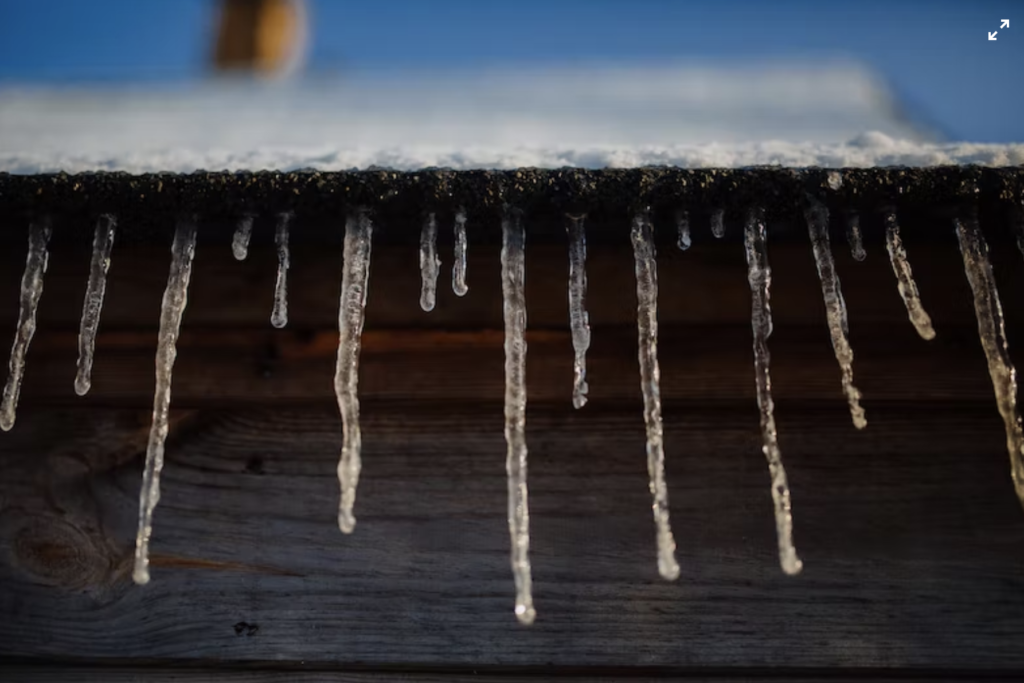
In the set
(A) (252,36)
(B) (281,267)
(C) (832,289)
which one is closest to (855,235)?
(C) (832,289)

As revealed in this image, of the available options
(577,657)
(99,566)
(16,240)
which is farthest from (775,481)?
(16,240)

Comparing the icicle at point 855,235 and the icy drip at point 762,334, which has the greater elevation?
the icicle at point 855,235

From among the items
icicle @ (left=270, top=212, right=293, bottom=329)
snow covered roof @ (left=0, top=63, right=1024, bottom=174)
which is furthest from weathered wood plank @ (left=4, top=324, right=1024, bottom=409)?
snow covered roof @ (left=0, top=63, right=1024, bottom=174)

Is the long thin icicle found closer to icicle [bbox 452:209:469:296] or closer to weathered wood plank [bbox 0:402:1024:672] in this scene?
icicle [bbox 452:209:469:296]

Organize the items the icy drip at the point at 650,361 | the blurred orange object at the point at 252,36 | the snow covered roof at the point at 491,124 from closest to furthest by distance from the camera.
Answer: the icy drip at the point at 650,361 < the snow covered roof at the point at 491,124 < the blurred orange object at the point at 252,36

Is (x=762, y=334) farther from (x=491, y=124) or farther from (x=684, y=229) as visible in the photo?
(x=491, y=124)

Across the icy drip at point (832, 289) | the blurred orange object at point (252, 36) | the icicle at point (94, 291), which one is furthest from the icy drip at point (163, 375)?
the blurred orange object at point (252, 36)

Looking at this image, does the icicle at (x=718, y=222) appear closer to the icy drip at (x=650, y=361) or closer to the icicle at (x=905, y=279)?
the icy drip at (x=650, y=361)
